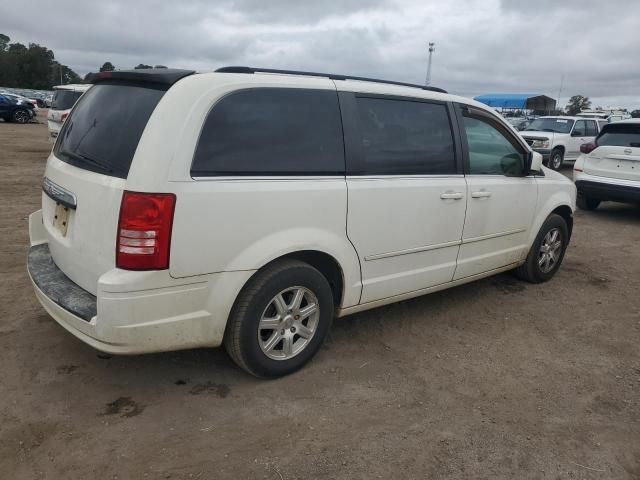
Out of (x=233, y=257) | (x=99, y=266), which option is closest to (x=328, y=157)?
(x=233, y=257)

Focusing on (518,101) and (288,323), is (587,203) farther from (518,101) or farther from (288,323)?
(518,101)

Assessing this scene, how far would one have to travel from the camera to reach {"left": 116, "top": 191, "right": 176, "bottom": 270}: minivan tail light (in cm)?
256

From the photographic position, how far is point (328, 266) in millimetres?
3393

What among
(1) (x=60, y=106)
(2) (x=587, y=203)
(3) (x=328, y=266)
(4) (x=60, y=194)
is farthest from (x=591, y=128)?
(4) (x=60, y=194)

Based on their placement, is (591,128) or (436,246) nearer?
(436,246)

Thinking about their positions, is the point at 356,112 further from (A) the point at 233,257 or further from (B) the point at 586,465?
(B) the point at 586,465

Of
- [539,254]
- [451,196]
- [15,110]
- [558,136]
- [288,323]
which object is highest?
[558,136]

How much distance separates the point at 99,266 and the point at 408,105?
7.65 feet

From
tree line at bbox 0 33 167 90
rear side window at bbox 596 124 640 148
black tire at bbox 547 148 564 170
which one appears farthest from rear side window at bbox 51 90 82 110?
tree line at bbox 0 33 167 90

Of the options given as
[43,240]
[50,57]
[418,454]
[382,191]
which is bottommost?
[418,454]

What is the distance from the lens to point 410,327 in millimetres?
4168

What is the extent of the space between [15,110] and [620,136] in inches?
1048

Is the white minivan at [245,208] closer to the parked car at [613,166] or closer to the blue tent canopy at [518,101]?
the parked car at [613,166]

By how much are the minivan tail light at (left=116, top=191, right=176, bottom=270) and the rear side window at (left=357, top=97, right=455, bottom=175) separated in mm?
1374
